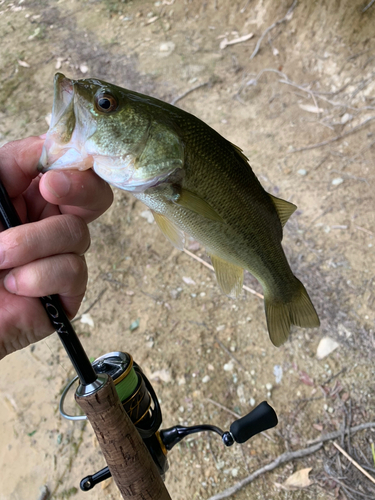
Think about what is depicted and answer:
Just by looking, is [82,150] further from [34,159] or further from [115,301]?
[115,301]

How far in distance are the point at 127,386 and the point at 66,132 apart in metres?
0.88

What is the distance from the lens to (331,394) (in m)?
2.35

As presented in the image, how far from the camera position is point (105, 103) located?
114 cm

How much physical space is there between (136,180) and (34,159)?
1.43 feet

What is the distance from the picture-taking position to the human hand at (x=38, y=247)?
108cm

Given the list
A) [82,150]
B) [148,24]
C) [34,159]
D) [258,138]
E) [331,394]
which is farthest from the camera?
[148,24]

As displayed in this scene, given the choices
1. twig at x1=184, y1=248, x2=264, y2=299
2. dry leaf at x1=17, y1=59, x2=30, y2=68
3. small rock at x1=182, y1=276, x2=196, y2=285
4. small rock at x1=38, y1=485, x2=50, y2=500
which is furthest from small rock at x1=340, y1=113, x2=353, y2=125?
dry leaf at x1=17, y1=59, x2=30, y2=68

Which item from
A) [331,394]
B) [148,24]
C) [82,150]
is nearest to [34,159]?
[82,150]

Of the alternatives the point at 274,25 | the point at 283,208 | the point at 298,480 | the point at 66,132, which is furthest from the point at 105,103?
the point at 274,25

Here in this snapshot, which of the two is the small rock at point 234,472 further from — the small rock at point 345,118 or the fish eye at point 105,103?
the small rock at point 345,118

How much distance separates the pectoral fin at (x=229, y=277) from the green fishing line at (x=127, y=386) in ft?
1.64

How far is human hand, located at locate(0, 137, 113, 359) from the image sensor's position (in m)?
1.08

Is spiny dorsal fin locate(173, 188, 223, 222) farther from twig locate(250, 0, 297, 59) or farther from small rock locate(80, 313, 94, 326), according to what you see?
twig locate(250, 0, 297, 59)

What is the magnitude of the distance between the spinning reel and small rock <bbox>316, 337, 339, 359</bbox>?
128 cm
